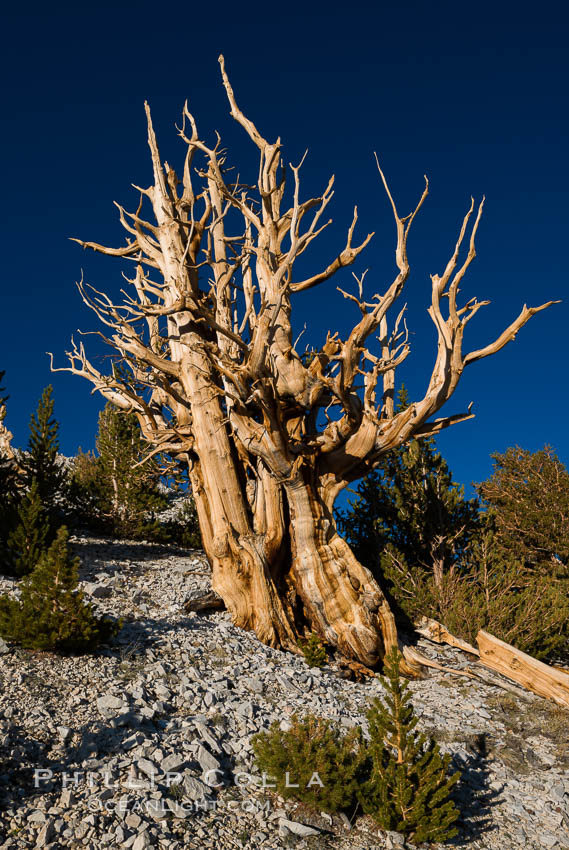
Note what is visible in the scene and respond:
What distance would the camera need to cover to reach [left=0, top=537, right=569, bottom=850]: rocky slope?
442 cm

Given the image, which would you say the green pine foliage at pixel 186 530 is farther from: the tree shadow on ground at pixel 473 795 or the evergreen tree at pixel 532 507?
the tree shadow on ground at pixel 473 795

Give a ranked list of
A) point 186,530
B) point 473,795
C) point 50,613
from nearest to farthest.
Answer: point 473,795 < point 50,613 < point 186,530

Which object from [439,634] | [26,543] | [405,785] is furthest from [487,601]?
[26,543]

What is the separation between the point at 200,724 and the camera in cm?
569

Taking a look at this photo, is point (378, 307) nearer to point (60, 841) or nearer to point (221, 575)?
point (221, 575)

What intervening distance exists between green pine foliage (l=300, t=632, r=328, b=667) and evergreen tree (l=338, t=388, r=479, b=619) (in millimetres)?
2545

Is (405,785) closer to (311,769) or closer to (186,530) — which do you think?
(311,769)

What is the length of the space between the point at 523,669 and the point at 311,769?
4750 millimetres

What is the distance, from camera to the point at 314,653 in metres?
8.30

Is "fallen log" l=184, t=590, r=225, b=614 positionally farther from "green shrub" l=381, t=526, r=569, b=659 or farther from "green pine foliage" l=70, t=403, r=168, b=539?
"green pine foliage" l=70, t=403, r=168, b=539

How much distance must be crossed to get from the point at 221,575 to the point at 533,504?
29.6 feet

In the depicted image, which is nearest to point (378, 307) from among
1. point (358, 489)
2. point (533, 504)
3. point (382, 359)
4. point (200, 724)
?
point (382, 359)

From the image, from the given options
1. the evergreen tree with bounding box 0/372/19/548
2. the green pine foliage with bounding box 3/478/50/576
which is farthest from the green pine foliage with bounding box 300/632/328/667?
the evergreen tree with bounding box 0/372/19/548

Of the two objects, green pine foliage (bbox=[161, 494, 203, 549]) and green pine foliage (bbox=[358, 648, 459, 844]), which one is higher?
green pine foliage (bbox=[161, 494, 203, 549])
